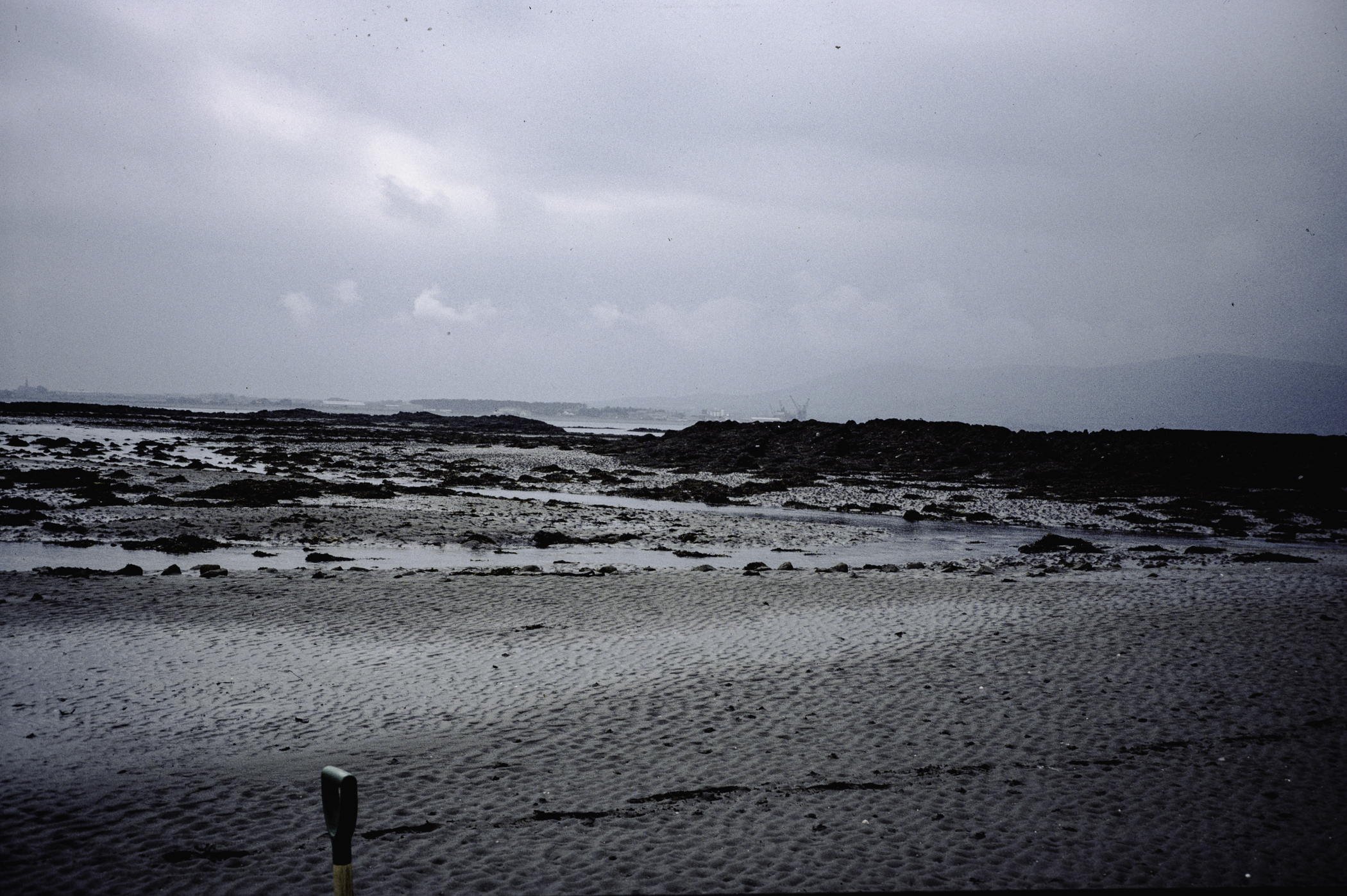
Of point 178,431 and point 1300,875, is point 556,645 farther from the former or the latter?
point 178,431

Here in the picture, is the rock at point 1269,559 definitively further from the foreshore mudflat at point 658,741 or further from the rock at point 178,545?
the rock at point 178,545

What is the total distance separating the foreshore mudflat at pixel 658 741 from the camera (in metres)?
5.92

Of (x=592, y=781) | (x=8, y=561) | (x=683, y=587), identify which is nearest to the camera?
(x=592, y=781)

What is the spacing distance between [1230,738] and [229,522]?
2205 centimetres

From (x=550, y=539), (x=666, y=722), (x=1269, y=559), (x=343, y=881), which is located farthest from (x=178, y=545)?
(x=1269, y=559)

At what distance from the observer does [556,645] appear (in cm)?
1167

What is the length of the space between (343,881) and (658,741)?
5.48m

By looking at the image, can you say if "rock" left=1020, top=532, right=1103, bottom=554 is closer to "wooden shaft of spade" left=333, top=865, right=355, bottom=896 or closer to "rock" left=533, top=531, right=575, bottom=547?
"rock" left=533, top=531, right=575, bottom=547

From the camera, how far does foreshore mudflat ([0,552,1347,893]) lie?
592 centimetres

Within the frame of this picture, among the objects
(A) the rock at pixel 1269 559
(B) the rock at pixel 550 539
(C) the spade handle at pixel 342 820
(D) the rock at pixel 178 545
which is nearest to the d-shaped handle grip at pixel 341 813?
(C) the spade handle at pixel 342 820

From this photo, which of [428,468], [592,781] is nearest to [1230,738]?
[592,781]

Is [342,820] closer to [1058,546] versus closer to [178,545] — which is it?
[178,545]

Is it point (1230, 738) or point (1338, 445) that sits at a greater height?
point (1338, 445)

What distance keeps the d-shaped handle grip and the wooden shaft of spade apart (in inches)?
0.6
